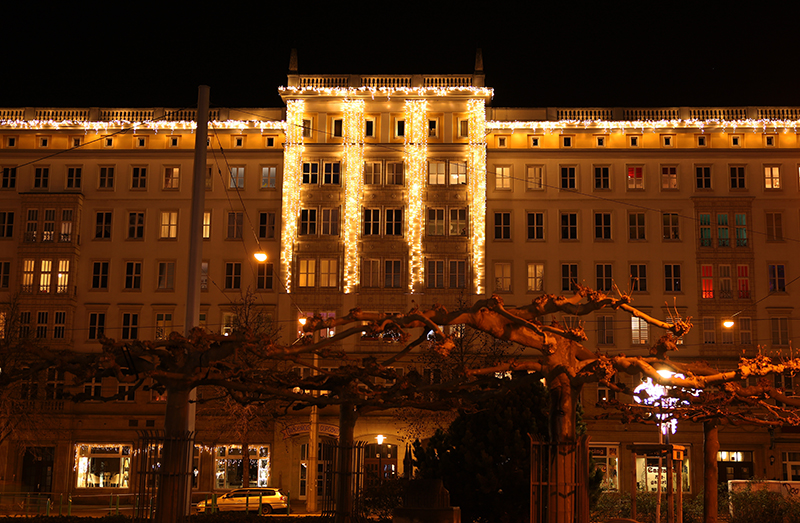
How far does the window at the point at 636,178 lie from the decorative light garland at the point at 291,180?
2047 cm

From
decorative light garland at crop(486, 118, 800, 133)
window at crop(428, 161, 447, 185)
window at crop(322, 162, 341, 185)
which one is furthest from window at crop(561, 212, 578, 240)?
window at crop(322, 162, 341, 185)

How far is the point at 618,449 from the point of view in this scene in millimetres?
56375

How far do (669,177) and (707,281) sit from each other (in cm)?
687

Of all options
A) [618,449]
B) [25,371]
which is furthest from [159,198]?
[25,371]

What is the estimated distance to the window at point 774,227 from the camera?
5897cm

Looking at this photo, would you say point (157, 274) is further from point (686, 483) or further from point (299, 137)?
point (686, 483)

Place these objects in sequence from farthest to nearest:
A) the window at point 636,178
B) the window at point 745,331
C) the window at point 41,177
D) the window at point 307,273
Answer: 1. the window at point 41,177
2. the window at point 636,178
3. the window at point 307,273
4. the window at point 745,331

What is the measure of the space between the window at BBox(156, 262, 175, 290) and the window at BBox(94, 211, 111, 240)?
3932mm

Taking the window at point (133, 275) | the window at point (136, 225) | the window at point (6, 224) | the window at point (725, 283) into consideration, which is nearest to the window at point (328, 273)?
the window at point (133, 275)

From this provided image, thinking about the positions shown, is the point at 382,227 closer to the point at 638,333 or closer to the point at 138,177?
the point at 138,177

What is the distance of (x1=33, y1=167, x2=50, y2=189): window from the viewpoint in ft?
201

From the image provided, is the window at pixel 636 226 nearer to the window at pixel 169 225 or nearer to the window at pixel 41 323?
the window at pixel 169 225

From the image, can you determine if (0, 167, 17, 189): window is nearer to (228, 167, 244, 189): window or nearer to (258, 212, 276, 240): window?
(228, 167, 244, 189): window

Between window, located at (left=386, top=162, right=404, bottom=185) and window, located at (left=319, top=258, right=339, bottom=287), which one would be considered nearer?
window, located at (left=319, top=258, right=339, bottom=287)
